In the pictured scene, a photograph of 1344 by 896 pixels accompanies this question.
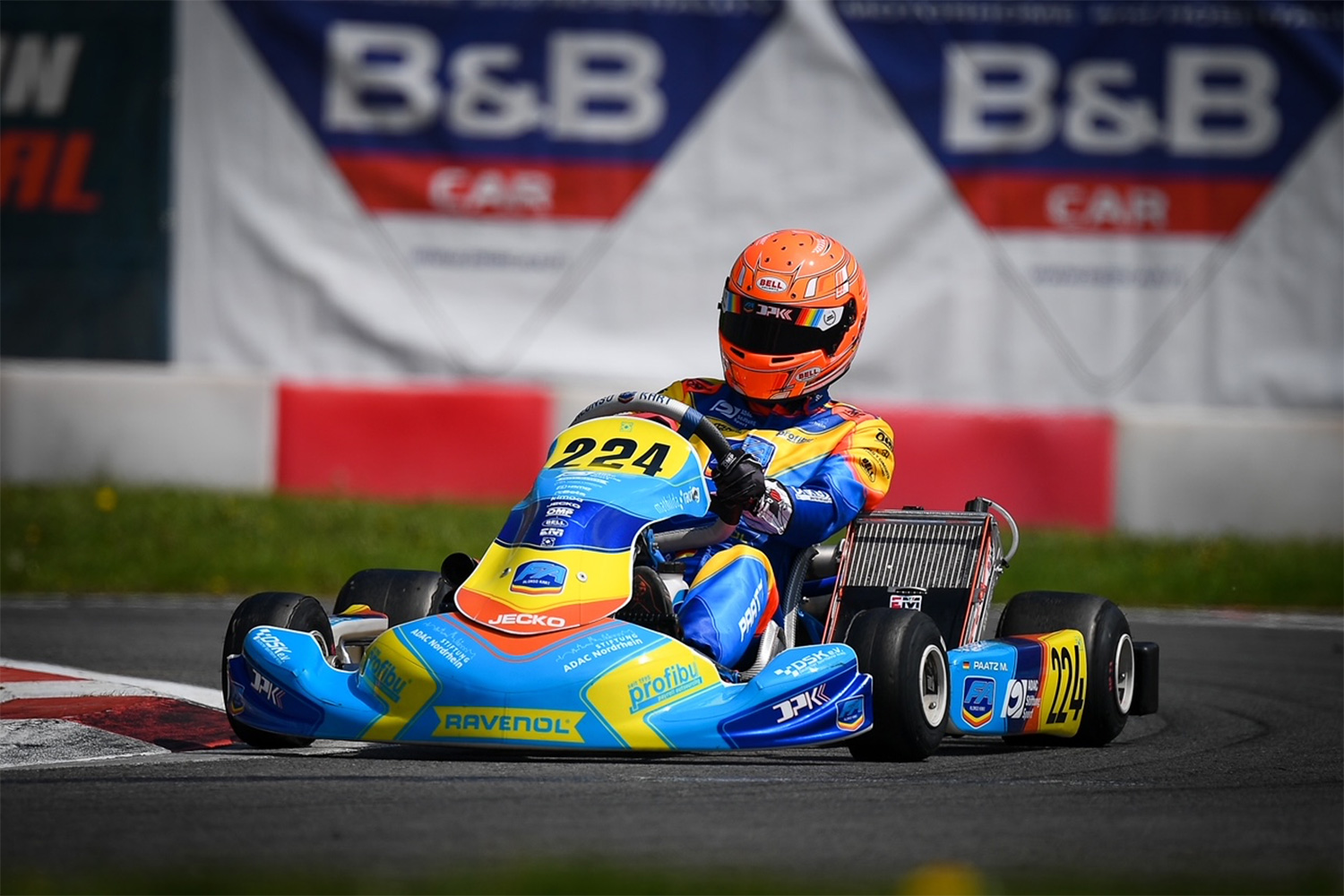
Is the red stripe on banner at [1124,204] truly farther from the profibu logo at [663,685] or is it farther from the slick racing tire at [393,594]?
the profibu logo at [663,685]

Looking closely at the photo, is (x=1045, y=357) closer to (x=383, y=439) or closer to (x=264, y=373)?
(x=383, y=439)

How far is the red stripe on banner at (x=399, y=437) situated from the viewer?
35.4ft

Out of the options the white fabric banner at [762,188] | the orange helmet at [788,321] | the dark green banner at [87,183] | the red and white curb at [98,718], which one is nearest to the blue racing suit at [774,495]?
the orange helmet at [788,321]

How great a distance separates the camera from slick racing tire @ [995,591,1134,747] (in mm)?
5914

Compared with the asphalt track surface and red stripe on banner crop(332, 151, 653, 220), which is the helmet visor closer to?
the asphalt track surface

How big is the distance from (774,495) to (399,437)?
5.60 meters

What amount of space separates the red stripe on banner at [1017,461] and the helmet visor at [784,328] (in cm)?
440

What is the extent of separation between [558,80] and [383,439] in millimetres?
2203

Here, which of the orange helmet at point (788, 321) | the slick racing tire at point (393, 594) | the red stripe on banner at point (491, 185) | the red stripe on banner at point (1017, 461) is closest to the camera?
the slick racing tire at point (393, 594)

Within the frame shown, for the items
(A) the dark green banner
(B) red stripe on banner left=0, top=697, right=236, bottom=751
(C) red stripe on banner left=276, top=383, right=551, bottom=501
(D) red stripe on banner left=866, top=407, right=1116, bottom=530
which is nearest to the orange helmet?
(B) red stripe on banner left=0, top=697, right=236, bottom=751

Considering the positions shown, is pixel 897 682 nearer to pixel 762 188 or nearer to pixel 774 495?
pixel 774 495

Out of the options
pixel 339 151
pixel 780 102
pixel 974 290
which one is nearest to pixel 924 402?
pixel 974 290

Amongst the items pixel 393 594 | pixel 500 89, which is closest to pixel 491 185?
pixel 500 89

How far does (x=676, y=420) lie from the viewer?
5469mm
